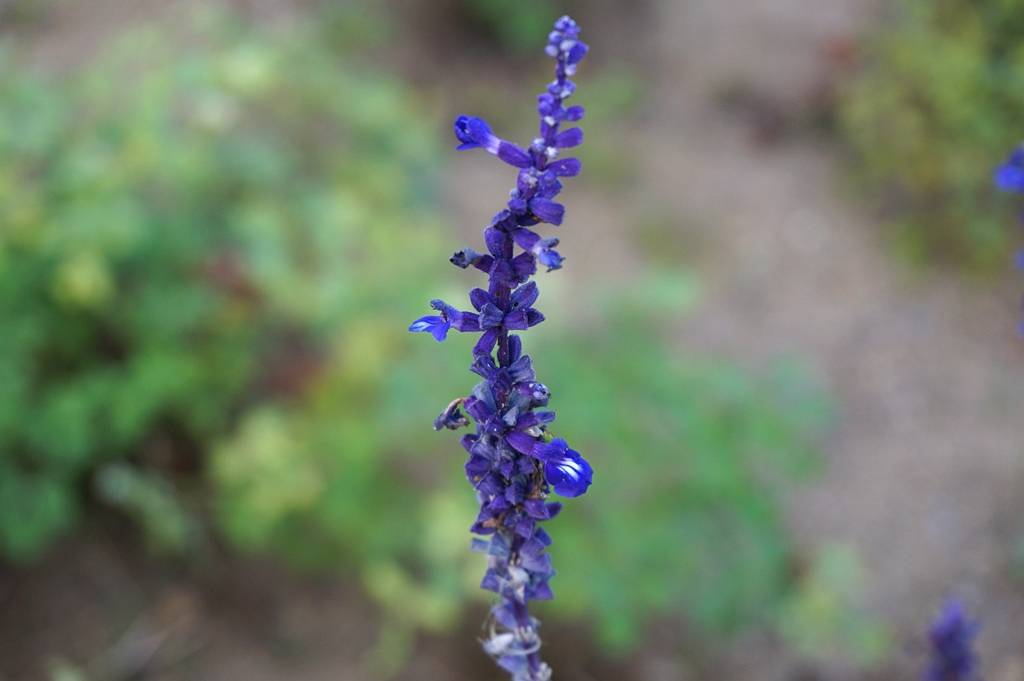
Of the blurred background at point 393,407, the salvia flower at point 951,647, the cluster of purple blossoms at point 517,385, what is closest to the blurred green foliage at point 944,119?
the blurred background at point 393,407

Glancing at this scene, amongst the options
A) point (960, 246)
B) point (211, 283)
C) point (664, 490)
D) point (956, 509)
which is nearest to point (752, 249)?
point (960, 246)

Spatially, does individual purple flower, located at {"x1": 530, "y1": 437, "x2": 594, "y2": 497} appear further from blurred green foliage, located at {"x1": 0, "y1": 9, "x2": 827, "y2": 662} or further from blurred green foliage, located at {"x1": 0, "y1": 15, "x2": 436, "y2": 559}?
blurred green foliage, located at {"x1": 0, "y1": 15, "x2": 436, "y2": 559}

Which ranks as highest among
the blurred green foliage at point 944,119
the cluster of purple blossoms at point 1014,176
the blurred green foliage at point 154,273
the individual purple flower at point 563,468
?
the blurred green foliage at point 944,119

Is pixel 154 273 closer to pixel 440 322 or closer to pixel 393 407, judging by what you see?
pixel 393 407

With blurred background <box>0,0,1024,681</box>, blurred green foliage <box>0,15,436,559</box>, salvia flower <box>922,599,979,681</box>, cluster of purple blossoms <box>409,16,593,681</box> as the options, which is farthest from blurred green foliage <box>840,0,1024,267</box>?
cluster of purple blossoms <box>409,16,593,681</box>

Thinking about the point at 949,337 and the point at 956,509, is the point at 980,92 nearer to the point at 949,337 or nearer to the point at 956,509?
the point at 949,337

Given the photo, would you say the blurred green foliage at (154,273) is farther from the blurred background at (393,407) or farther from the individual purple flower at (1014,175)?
the individual purple flower at (1014,175)

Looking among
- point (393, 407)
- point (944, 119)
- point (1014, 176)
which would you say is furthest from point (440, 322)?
point (944, 119)
